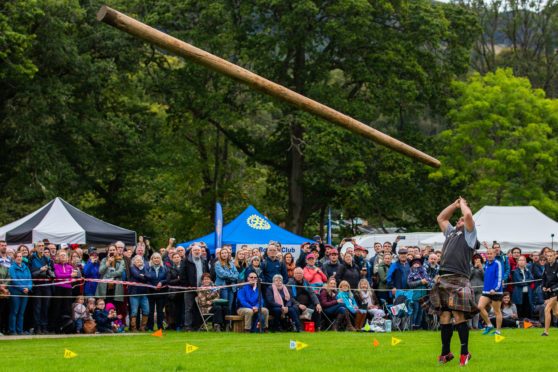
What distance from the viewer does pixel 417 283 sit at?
11.4 m

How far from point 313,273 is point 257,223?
164 inches

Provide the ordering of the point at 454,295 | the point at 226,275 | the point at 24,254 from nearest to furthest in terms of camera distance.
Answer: the point at 454,295
the point at 24,254
the point at 226,275

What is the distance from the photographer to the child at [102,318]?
10.6 meters

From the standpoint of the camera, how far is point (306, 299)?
433 inches

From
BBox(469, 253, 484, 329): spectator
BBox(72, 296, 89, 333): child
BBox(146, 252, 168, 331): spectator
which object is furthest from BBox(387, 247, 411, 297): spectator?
BBox(72, 296, 89, 333): child

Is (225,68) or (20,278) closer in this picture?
(225,68)

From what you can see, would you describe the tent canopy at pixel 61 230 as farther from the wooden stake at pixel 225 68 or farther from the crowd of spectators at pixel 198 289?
the wooden stake at pixel 225 68

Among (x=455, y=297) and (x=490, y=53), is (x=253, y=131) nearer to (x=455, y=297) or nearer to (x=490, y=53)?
(x=490, y=53)

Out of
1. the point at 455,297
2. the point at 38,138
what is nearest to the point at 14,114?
the point at 38,138

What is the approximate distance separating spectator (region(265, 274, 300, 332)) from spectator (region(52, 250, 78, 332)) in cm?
277

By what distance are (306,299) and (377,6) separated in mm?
13968

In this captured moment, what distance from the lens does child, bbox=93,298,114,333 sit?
10641 millimetres

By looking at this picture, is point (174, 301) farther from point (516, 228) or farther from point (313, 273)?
point (516, 228)

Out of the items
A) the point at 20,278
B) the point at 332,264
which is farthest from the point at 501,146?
the point at 20,278
